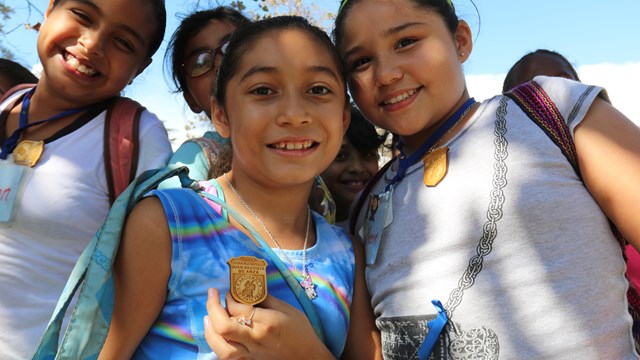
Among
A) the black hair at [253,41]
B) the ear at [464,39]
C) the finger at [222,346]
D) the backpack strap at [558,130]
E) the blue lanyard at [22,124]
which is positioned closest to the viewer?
the finger at [222,346]

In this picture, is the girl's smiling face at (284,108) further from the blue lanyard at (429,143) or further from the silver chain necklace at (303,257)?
the blue lanyard at (429,143)

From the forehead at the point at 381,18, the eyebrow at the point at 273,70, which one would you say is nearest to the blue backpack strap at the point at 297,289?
the eyebrow at the point at 273,70

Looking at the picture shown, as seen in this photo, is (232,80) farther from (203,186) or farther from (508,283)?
(508,283)

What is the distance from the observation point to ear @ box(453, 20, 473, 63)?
223 cm

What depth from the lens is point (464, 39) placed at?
2.25m

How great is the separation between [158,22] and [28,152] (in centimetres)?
78

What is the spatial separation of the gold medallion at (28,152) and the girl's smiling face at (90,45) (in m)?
0.25

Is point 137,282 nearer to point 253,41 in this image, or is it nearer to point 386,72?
point 253,41

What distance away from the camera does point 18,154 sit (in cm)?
211

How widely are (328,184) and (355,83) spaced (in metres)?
1.51

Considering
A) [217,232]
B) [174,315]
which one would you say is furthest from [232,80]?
[174,315]

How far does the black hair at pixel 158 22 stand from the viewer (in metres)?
2.35

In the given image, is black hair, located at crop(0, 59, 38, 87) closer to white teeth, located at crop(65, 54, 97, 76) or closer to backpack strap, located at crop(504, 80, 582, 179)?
white teeth, located at crop(65, 54, 97, 76)

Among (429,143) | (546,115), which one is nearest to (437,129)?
(429,143)
